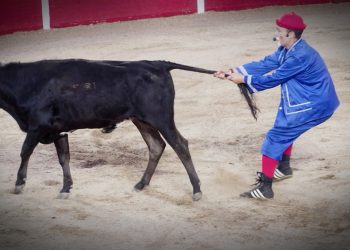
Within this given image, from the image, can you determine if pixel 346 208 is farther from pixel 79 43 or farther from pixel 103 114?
pixel 79 43

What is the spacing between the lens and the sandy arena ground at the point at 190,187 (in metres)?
5.18

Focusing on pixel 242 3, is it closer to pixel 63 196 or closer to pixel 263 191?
pixel 263 191

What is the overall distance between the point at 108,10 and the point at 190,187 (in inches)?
276

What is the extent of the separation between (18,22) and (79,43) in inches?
53.5

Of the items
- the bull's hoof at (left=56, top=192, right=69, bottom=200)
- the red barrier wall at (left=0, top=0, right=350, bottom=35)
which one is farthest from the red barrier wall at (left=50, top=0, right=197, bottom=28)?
the bull's hoof at (left=56, top=192, right=69, bottom=200)

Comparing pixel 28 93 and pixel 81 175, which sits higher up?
pixel 28 93

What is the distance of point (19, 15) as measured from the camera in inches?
481

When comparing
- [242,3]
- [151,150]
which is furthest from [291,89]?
[242,3]

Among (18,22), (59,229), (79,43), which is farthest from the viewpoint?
(18,22)

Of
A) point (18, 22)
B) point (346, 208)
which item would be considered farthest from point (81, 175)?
point (18, 22)

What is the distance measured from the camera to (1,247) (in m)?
5.09

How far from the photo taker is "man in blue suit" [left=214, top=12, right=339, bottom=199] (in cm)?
571

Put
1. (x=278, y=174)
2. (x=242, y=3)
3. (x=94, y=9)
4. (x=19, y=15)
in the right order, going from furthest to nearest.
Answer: (x=242, y=3), (x=94, y=9), (x=19, y=15), (x=278, y=174)

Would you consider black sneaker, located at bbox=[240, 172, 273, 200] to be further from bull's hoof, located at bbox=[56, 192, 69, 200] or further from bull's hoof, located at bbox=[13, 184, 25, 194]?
bull's hoof, located at bbox=[13, 184, 25, 194]
